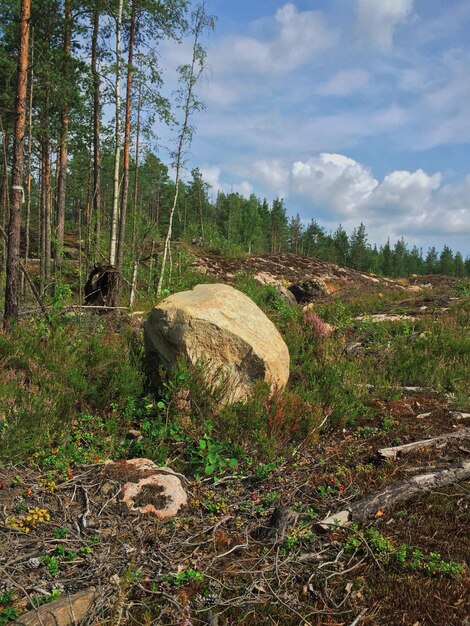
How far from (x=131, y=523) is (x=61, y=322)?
14.8ft

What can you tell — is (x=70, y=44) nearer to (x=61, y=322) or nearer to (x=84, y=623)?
(x=61, y=322)

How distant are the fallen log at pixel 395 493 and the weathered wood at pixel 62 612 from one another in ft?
5.69

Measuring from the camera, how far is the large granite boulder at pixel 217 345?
488 centimetres

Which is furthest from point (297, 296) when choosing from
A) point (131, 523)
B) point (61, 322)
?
point (131, 523)

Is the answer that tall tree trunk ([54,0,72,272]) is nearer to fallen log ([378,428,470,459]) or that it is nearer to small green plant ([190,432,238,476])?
small green plant ([190,432,238,476])

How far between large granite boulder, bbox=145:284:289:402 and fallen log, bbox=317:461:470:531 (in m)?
1.86

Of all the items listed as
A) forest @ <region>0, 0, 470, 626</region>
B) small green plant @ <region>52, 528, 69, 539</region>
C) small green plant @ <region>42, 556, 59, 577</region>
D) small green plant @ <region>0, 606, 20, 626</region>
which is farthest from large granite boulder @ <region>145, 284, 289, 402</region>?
small green plant @ <region>0, 606, 20, 626</region>

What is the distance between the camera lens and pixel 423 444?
14.0 ft

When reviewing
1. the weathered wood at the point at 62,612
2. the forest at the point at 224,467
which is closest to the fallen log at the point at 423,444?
the forest at the point at 224,467

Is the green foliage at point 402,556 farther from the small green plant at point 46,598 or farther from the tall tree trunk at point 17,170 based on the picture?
the tall tree trunk at point 17,170

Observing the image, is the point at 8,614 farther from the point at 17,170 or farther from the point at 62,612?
the point at 17,170

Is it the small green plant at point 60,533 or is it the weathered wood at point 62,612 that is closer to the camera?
the weathered wood at point 62,612

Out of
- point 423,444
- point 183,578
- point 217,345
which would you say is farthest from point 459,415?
point 183,578

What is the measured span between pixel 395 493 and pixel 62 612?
104 inches
